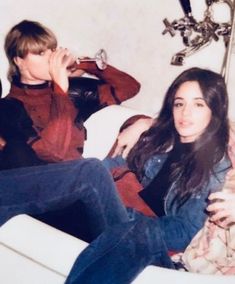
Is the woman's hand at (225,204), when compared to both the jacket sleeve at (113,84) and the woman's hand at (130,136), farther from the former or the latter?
the jacket sleeve at (113,84)

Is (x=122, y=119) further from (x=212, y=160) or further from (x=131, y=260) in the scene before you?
(x=131, y=260)

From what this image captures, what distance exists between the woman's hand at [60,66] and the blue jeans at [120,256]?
0.55m

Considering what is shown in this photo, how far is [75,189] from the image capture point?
4.06 ft

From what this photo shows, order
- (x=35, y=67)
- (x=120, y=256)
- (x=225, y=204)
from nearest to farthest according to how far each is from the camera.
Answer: (x=120, y=256) → (x=225, y=204) → (x=35, y=67)

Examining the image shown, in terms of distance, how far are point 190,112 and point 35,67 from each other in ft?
1.55

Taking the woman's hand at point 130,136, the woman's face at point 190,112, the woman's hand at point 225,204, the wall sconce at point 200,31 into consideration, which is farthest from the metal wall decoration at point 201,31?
the woman's hand at point 225,204

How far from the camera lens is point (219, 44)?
140 cm

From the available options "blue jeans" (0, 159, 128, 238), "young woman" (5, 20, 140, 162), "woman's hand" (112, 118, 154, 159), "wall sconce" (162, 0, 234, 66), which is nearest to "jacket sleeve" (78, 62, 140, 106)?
"young woman" (5, 20, 140, 162)

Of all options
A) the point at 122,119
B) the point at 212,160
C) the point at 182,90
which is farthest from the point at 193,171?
the point at 122,119

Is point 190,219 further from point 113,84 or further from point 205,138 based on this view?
point 113,84

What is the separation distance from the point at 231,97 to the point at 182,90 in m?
0.13

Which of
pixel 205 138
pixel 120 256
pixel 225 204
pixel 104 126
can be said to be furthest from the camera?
pixel 104 126

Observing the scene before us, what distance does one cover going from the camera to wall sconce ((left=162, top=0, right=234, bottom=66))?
4.43 ft

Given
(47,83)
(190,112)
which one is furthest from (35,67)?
(190,112)
